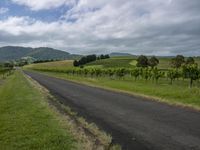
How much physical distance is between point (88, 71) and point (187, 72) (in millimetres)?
42972

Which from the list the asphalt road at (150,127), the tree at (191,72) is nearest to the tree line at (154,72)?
the tree at (191,72)

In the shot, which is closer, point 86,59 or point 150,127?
point 150,127

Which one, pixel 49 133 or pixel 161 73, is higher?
pixel 49 133

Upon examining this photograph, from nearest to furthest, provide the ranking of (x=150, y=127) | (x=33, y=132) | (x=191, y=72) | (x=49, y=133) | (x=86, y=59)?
(x=49, y=133) → (x=33, y=132) → (x=150, y=127) → (x=191, y=72) → (x=86, y=59)

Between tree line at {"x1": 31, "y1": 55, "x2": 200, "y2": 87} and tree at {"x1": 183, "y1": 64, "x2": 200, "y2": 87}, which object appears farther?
tree line at {"x1": 31, "y1": 55, "x2": 200, "y2": 87}

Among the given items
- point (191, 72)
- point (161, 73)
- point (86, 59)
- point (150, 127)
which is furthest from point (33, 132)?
point (86, 59)

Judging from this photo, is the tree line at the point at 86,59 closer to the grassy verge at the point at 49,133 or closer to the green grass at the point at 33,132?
the green grass at the point at 33,132

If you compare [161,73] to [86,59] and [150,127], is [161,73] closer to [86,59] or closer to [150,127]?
[150,127]

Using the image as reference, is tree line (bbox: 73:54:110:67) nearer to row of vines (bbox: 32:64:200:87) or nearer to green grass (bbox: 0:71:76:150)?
row of vines (bbox: 32:64:200:87)

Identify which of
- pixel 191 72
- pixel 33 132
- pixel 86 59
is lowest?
pixel 86 59

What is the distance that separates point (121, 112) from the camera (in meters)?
15.4

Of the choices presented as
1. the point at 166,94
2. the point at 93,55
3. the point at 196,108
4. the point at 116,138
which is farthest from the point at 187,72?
the point at 93,55

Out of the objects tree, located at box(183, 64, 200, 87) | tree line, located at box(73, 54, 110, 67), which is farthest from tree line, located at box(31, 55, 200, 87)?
tree line, located at box(73, 54, 110, 67)

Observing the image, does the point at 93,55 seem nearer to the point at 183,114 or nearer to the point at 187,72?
the point at 187,72
